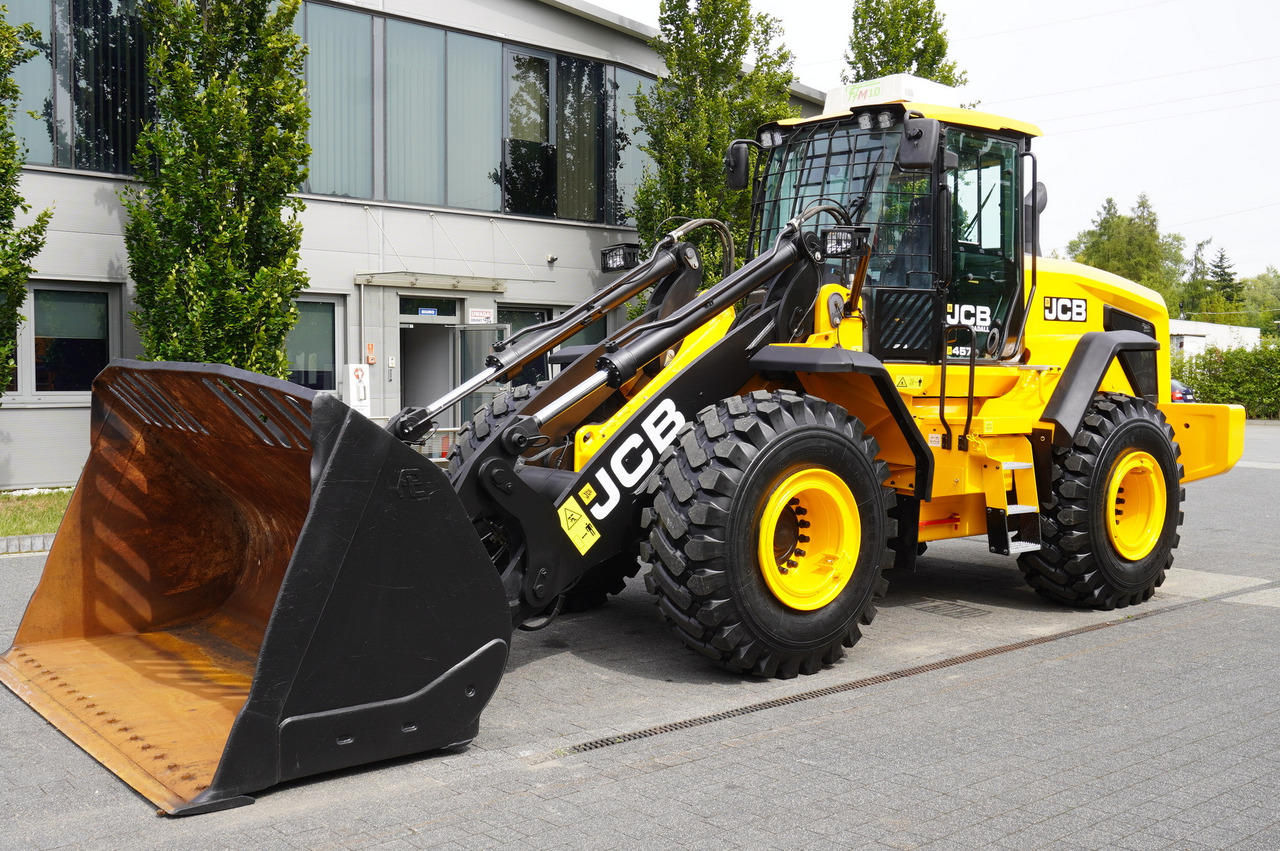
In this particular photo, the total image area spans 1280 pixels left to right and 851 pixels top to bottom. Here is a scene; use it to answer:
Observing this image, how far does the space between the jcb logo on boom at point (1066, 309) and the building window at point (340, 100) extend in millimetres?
11645

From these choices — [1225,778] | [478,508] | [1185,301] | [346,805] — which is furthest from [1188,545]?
[1185,301]

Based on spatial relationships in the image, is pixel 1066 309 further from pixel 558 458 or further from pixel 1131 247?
pixel 1131 247

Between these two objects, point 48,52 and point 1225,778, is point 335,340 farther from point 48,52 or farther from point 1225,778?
point 1225,778

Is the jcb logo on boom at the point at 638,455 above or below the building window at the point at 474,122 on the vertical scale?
below

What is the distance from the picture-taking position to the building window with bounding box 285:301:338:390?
53.8 ft

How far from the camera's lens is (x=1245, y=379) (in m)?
36.5

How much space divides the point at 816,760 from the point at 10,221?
11.2 meters

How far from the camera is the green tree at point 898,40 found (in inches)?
880

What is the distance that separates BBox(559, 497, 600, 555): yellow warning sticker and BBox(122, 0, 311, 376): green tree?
360 inches

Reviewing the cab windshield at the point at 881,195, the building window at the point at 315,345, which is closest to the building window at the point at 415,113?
the building window at the point at 315,345

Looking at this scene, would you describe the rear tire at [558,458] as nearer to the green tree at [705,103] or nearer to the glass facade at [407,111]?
the glass facade at [407,111]

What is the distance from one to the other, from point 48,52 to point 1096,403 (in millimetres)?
12875

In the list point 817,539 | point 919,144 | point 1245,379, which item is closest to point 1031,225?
point 919,144

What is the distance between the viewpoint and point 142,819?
3.87 metres
